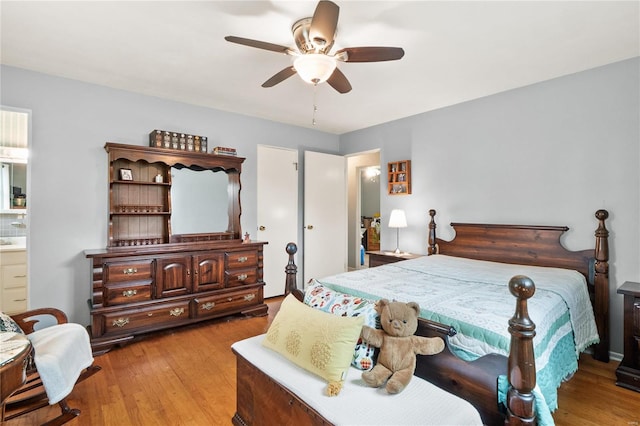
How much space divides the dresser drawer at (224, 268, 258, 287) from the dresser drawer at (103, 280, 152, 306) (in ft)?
2.58

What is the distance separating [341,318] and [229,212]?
9.17 feet

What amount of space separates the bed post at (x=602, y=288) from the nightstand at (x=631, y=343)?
0.27 metres

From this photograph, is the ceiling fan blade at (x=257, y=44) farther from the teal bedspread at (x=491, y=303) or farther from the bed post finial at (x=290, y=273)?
the teal bedspread at (x=491, y=303)

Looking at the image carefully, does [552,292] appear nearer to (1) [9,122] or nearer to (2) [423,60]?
(2) [423,60]

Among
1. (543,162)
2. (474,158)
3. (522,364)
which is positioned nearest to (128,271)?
(522,364)

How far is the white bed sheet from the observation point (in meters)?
1.19

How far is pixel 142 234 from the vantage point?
343 cm

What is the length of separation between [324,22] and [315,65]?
314 millimetres

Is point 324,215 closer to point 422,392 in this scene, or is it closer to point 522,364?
point 422,392

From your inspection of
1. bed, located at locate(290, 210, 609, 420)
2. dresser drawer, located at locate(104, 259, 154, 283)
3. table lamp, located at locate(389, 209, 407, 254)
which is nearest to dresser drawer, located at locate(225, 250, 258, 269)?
dresser drawer, located at locate(104, 259, 154, 283)

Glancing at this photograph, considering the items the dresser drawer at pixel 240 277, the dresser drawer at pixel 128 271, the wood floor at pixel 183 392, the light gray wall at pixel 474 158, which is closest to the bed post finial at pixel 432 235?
the light gray wall at pixel 474 158

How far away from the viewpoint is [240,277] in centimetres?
361

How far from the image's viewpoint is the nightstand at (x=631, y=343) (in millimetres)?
2189

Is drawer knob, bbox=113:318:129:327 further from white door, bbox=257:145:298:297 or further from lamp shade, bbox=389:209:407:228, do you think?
lamp shade, bbox=389:209:407:228
